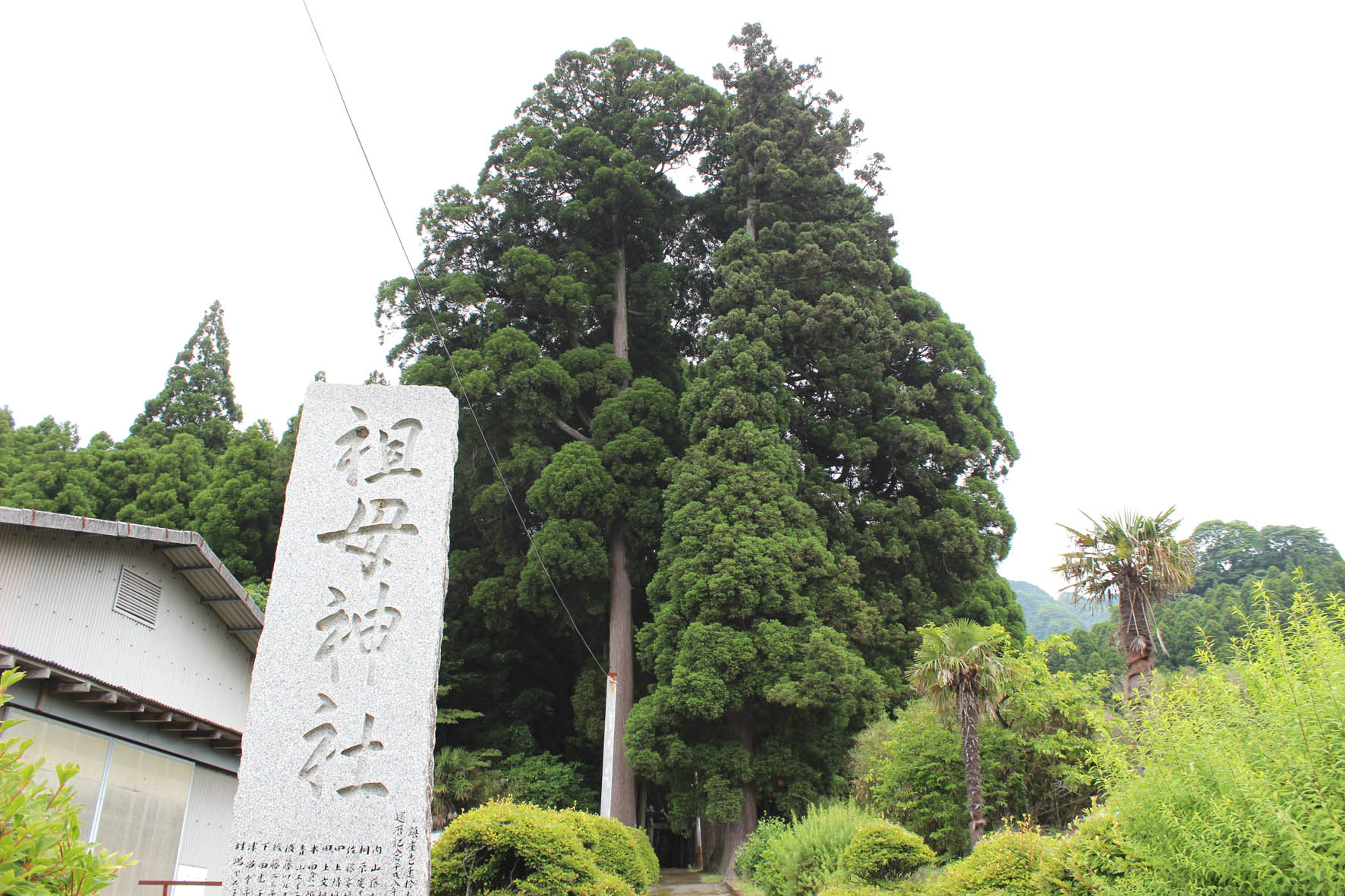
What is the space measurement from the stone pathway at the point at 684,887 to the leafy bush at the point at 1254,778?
9.90m

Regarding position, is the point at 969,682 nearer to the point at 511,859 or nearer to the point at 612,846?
the point at 612,846

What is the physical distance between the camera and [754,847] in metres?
13.3

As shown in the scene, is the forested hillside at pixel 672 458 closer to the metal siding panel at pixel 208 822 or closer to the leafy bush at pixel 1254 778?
the metal siding panel at pixel 208 822

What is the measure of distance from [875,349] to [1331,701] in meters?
17.0

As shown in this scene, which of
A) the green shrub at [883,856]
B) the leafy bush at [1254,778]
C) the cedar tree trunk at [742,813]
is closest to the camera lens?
the leafy bush at [1254,778]

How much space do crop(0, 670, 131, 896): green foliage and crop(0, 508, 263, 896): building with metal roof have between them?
14.3 ft

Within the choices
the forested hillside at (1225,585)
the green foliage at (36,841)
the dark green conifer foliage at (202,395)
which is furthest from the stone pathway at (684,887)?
the dark green conifer foliage at (202,395)

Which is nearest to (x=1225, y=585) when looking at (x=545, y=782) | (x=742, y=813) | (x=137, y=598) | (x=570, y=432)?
(x=742, y=813)

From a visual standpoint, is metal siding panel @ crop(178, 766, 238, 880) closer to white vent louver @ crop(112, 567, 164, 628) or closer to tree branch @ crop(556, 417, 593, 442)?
white vent louver @ crop(112, 567, 164, 628)

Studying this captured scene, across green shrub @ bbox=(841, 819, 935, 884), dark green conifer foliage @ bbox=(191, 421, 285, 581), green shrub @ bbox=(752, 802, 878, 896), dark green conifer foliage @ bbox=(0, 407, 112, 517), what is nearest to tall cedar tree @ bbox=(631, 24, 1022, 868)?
green shrub @ bbox=(752, 802, 878, 896)

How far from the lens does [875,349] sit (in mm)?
20109

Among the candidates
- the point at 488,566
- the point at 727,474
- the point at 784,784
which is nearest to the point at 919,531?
the point at 727,474

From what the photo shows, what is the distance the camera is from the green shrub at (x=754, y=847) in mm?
13070

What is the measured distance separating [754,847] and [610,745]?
2.94 m
